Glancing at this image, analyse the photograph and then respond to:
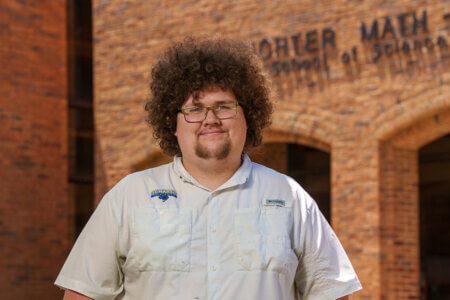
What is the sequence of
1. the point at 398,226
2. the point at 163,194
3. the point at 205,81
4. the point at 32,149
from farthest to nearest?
the point at 32,149 < the point at 398,226 < the point at 205,81 < the point at 163,194

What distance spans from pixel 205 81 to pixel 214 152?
0.30 m

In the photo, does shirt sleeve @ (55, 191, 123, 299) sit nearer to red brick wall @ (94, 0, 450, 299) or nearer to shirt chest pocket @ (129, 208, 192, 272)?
shirt chest pocket @ (129, 208, 192, 272)

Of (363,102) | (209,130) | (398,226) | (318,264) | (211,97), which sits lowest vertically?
(398,226)

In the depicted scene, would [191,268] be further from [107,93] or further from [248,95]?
[107,93]

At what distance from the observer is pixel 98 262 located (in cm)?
269

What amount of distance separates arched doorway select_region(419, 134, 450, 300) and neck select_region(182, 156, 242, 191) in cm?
792

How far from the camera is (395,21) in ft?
28.8

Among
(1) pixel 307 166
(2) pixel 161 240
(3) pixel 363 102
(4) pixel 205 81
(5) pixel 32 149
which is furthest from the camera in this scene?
(5) pixel 32 149

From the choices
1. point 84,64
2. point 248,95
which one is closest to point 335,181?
point 248,95

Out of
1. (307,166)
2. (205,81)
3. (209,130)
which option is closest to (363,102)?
(307,166)

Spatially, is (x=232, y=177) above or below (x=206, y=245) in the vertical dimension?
above

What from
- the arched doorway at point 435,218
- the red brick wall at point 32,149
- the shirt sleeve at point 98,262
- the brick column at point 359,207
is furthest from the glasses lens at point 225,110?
the red brick wall at point 32,149

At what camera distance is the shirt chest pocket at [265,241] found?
8.68ft

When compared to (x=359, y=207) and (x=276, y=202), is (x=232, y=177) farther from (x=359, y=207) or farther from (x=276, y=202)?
(x=359, y=207)
